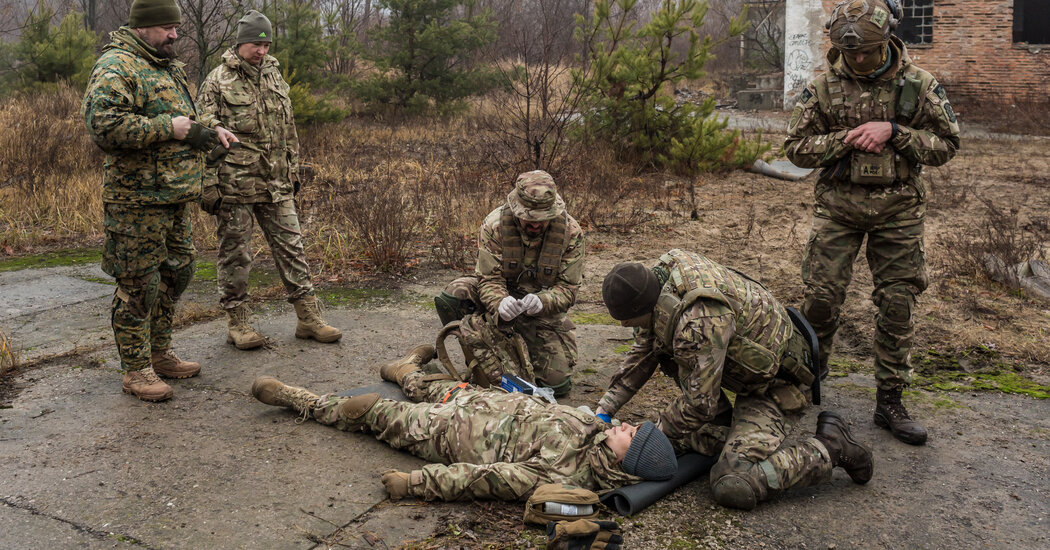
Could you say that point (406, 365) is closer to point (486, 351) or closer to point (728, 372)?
point (486, 351)

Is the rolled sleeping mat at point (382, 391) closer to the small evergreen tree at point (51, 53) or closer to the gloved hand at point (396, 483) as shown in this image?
the gloved hand at point (396, 483)

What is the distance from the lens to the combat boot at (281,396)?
4207mm

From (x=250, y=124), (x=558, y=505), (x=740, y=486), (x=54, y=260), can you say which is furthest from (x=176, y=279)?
(x=54, y=260)

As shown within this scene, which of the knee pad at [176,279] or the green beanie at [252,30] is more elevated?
the green beanie at [252,30]

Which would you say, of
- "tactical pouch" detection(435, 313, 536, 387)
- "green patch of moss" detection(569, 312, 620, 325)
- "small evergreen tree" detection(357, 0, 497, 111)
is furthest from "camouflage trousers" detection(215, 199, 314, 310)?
"small evergreen tree" detection(357, 0, 497, 111)

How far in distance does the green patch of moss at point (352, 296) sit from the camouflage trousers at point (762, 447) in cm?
343

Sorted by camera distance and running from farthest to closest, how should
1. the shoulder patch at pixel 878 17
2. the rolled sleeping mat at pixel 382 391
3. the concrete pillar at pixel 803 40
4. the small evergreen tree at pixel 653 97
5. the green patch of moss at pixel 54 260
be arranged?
the concrete pillar at pixel 803 40 → the small evergreen tree at pixel 653 97 → the green patch of moss at pixel 54 260 → the rolled sleeping mat at pixel 382 391 → the shoulder patch at pixel 878 17

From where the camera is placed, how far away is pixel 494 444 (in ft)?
11.8

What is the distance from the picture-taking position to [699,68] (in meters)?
10.8

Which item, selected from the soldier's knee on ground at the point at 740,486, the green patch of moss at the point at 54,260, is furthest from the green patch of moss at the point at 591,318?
the green patch of moss at the point at 54,260

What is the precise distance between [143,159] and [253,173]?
37.4 inches

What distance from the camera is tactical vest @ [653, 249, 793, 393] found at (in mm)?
3494

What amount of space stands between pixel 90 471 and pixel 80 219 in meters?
5.96

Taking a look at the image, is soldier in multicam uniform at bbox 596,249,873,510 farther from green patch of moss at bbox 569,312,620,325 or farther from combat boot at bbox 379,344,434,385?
green patch of moss at bbox 569,312,620,325
